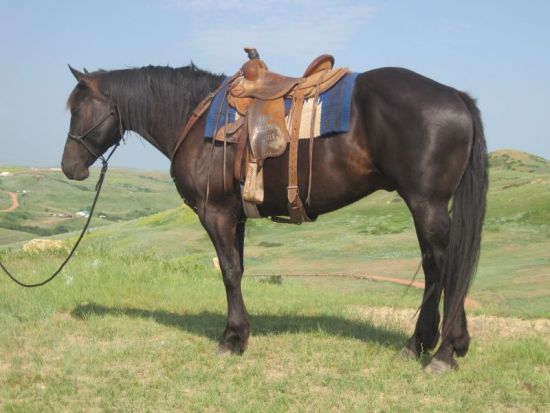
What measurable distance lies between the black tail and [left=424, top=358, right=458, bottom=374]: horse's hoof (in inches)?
11.0

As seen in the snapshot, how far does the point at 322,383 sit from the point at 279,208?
5.98 feet

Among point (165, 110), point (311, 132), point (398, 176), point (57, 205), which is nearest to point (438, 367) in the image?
point (398, 176)

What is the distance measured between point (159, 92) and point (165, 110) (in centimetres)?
23

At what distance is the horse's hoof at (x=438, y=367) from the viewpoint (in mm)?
5137

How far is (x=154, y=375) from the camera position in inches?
207

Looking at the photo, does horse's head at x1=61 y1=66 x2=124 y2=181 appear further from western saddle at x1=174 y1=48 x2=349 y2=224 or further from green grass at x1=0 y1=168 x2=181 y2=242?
green grass at x1=0 y1=168 x2=181 y2=242

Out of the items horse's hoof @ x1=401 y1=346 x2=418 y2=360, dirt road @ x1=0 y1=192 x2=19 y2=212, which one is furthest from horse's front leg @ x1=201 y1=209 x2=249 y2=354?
dirt road @ x1=0 y1=192 x2=19 y2=212

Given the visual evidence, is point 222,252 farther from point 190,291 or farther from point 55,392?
point 190,291

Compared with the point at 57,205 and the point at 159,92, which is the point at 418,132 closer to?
the point at 159,92

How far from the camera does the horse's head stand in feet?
21.4

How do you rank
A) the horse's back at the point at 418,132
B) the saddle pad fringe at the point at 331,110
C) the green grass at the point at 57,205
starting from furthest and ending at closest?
the green grass at the point at 57,205 → the saddle pad fringe at the point at 331,110 → the horse's back at the point at 418,132

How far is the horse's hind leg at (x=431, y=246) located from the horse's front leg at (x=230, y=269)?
6.03ft

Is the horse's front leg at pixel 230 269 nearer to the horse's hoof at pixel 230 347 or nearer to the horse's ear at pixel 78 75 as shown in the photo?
the horse's hoof at pixel 230 347

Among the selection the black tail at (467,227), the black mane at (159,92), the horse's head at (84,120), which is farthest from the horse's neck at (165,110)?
the black tail at (467,227)
